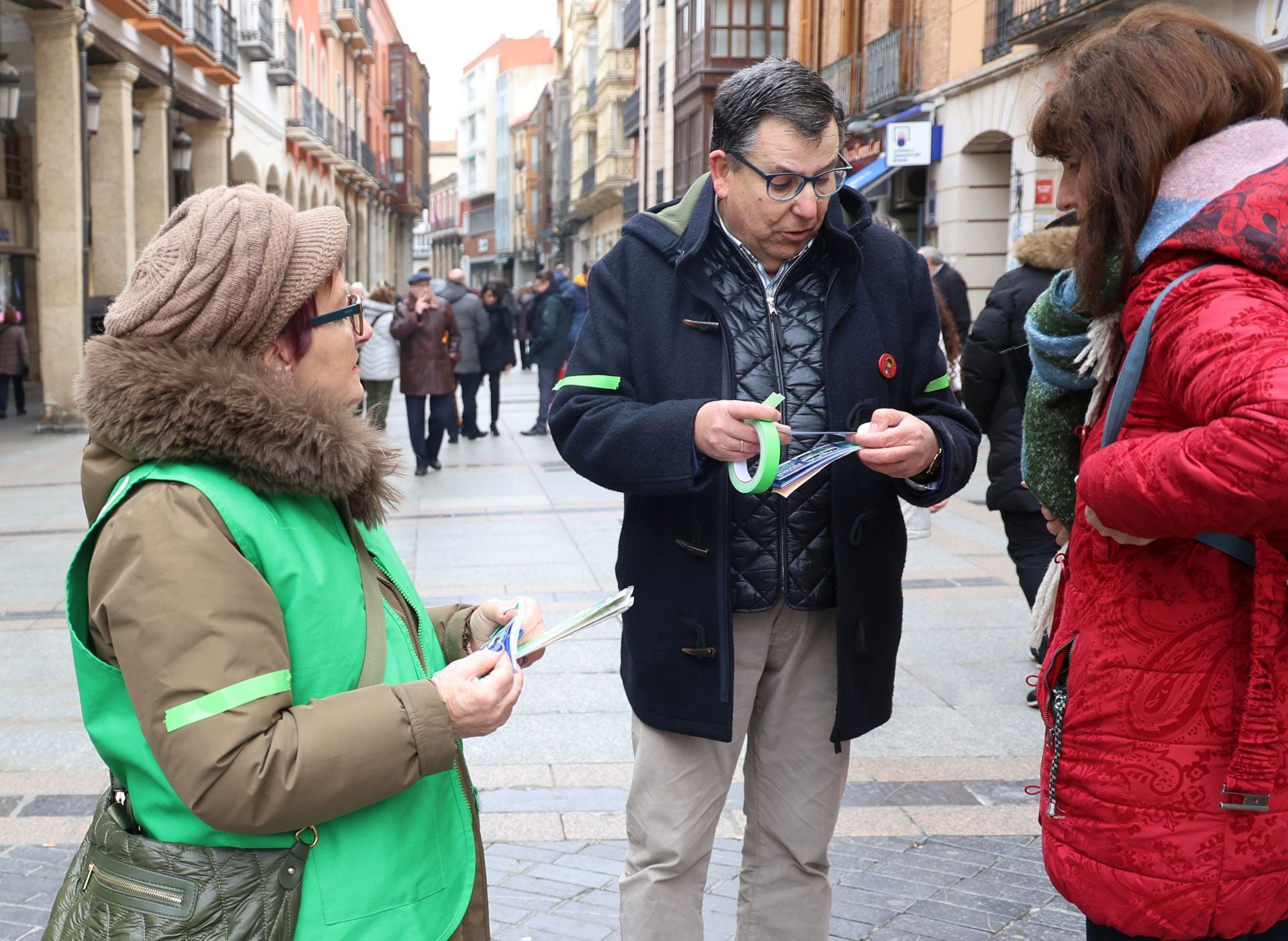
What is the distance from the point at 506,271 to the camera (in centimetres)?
9562

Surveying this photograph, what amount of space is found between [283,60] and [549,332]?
50.9ft

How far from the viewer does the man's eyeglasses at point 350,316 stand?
1862 mm

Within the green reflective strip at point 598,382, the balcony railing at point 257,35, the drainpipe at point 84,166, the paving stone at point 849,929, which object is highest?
the balcony railing at point 257,35

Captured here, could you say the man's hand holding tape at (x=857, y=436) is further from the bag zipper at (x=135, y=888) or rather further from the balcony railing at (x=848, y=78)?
the balcony railing at (x=848, y=78)

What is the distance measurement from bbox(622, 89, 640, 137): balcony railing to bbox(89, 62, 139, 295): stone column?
26147 mm

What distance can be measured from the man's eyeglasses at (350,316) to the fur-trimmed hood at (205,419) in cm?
12

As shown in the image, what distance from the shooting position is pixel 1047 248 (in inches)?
181

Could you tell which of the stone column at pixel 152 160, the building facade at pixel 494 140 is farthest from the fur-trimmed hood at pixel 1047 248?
the building facade at pixel 494 140

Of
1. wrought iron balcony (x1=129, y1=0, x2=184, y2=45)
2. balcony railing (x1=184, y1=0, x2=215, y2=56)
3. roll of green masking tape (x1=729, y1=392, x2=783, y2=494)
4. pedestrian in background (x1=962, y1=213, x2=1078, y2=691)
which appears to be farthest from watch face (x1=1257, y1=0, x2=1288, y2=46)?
balcony railing (x1=184, y1=0, x2=215, y2=56)

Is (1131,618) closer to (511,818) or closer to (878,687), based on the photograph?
(878,687)

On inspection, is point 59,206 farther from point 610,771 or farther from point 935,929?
point 935,929

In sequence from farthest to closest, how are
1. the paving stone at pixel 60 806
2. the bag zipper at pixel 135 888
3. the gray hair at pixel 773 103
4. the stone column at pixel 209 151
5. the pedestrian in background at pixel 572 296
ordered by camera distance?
1. the stone column at pixel 209 151
2. the pedestrian in background at pixel 572 296
3. the paving stone at pixel 60 806
4. the gray hair at pixel 773 103
5. the bag zipper at pixel 135 888

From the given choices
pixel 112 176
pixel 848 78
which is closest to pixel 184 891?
pixel 112 176

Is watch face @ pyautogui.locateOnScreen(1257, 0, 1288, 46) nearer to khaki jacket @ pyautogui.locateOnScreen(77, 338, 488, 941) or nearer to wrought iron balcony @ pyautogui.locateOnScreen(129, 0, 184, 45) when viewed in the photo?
khaki jacket @ pyautogui.locateOnScreen(77, 338, 488, 941)
